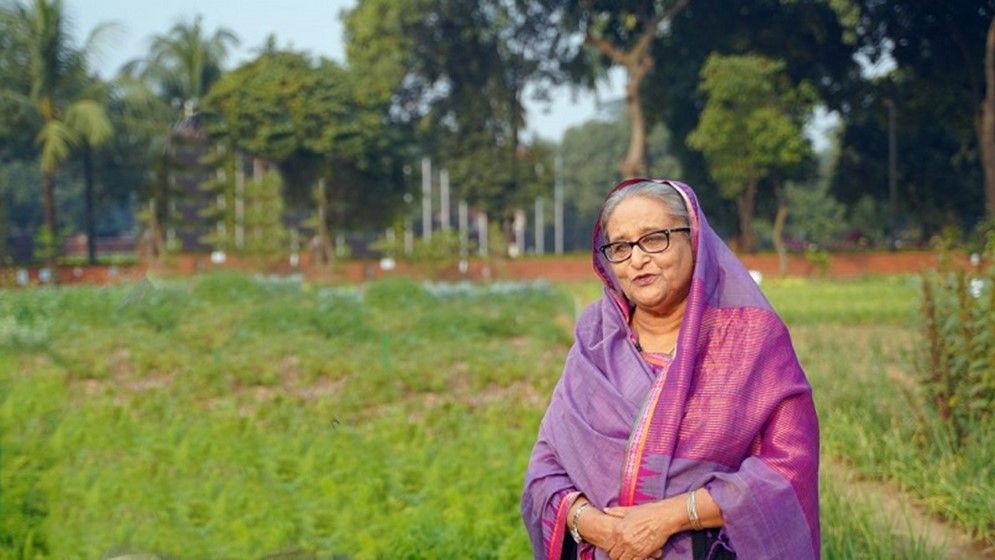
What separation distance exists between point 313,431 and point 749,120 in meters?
26.5

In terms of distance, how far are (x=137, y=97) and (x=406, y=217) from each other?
9.19m

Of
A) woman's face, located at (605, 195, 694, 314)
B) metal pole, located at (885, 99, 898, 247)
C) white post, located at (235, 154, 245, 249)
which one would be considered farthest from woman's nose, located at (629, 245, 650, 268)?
metal pole, located at (885, 99, 898, 247)

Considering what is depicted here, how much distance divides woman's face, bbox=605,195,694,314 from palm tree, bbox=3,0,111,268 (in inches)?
1181

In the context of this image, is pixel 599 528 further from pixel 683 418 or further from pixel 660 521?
pixel 683 418

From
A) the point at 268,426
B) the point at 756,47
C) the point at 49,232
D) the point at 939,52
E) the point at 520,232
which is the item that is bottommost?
the point at 268,426

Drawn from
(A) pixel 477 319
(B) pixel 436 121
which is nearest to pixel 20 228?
(B) pixel 436 121

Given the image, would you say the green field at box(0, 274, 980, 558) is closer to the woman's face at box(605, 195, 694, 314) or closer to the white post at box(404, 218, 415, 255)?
the woman's face at box(605, 195, 694, 314)

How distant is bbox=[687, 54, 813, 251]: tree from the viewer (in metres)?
32.5

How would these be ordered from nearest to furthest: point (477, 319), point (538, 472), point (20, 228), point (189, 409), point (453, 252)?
point (538, 472)
point (189, 409)
point (477, 319)
point (453, 252)
point (20, 228)

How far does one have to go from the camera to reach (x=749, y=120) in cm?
3294

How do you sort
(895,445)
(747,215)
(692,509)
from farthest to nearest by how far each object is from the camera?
(747,215) < (895,445) < (692,509)

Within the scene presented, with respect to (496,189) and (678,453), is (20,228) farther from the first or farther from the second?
(678,453)

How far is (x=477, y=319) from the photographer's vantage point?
1470 centimetres

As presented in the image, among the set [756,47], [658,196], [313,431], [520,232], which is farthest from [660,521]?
[520,232]
